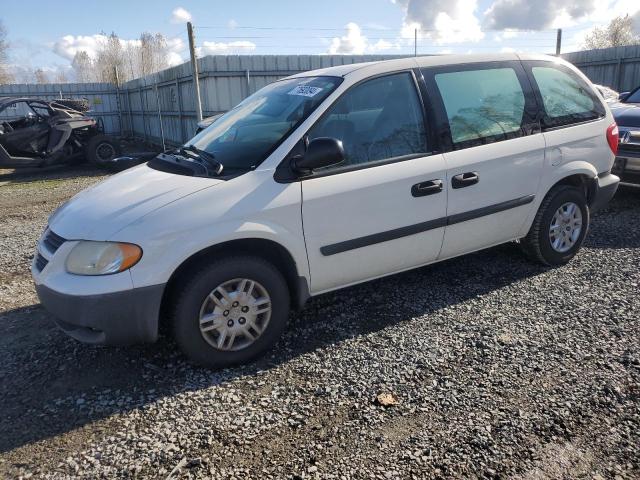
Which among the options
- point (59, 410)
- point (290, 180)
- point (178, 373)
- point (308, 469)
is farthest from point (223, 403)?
point (290, 180)

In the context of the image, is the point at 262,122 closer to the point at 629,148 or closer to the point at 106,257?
the point at 106,257

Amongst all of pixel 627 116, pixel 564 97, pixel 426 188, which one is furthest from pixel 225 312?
pixel 627 116

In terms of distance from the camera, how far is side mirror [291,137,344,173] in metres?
3.32

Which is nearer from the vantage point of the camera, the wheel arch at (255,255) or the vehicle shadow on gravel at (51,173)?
the wheel arch at (255,255)

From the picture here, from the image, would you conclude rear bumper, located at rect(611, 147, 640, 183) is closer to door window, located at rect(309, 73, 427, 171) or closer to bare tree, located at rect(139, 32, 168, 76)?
door window, located at rect(309, 73, 427, 171)

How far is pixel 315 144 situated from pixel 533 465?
213cm

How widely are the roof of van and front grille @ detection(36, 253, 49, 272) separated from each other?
2315mm

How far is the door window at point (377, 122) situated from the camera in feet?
11.8

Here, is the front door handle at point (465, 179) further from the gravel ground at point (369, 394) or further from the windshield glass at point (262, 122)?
the windshield glass at point (262, 122)

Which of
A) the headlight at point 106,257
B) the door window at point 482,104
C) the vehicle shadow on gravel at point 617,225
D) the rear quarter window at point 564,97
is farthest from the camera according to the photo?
the vehicle shadow on gravel at point 617,225

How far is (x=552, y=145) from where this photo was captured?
14.6ft

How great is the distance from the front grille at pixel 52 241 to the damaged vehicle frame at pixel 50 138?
10.6 meters

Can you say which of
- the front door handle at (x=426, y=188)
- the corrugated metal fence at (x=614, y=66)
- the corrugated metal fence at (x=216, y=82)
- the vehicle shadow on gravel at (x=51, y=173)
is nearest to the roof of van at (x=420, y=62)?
the front door handle at (x=426, y=188)

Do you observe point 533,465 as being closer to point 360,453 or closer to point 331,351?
point 360,453
